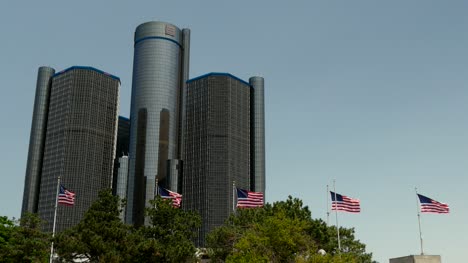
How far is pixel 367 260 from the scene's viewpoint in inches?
3452

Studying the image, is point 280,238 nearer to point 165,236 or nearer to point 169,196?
point 165,236

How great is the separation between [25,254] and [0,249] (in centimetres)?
512

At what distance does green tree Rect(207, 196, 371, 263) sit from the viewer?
2311 inches

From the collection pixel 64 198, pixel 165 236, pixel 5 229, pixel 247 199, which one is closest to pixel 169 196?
pixel 165 236

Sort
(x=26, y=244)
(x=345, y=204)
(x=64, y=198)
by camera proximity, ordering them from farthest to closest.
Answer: (x=26, y=244) → (x=64, y=198) → (x=345, y=204)

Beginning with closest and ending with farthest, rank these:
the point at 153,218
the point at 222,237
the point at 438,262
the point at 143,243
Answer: the point at 438,262 → the point at 143,243 → the point at 153,218 → the point at 222,237

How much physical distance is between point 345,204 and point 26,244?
1774 inches

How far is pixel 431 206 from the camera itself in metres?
59.8

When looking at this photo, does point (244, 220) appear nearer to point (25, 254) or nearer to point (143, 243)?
point (143, 243)

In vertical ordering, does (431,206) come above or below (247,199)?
below

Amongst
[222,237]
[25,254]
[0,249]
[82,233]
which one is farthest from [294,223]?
[0,249]

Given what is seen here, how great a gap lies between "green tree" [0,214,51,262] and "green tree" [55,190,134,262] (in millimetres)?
11744

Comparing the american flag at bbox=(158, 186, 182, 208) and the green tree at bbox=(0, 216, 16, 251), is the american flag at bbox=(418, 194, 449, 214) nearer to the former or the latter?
the american flag at bbox=(158, 186, 182, 208)

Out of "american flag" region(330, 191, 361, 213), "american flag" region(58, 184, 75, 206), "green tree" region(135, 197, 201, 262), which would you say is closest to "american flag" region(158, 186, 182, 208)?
"green tree" region(135, 197, 201, 262)
